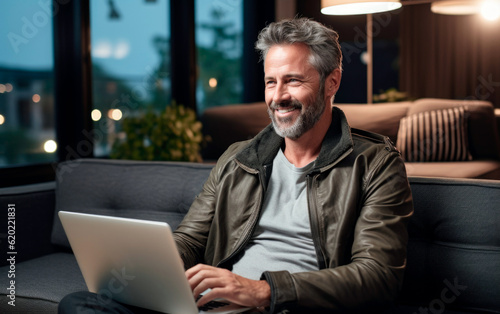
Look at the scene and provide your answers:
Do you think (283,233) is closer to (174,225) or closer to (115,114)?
(174,225)

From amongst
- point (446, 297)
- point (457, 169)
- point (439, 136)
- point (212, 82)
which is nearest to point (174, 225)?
point (446, 297)

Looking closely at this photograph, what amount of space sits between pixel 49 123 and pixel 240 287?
235cm

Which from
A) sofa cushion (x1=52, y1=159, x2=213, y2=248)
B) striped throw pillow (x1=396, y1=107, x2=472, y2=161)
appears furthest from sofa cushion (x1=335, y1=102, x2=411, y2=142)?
sofa cushion (x1=52, y1=159, x2=213, y2=248)

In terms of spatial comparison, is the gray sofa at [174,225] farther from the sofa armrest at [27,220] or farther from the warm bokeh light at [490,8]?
the warm bokeh light at [490,8]

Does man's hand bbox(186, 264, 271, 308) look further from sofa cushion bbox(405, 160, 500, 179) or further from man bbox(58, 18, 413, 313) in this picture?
sofa cushion bbox(405, 160, 500, 179)


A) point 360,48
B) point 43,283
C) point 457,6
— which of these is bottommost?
point 43,283

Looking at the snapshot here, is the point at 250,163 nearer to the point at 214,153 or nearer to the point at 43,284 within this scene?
the point at 43,284

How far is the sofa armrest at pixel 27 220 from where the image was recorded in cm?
208

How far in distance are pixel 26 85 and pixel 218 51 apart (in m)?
2.25

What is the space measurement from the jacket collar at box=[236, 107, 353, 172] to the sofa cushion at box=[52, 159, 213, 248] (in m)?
0.44

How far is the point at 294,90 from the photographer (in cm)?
154

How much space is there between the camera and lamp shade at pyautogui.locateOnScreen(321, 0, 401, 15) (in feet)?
8.57

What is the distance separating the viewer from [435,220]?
1585 millimetres

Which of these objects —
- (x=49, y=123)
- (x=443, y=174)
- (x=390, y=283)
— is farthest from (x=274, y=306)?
(x=49, y=123)
